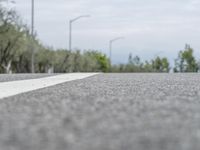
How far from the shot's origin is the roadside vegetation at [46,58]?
61000mm

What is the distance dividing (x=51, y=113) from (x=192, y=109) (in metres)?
2.37

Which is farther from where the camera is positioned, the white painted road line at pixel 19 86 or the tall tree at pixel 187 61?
the tall tree at pixel 187 61

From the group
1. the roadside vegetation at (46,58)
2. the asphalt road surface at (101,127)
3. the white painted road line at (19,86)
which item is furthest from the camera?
the roadside vegetation at (46,58)

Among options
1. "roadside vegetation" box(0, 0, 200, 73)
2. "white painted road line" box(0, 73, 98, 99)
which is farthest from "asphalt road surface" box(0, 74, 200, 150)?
"roadside vegetation" box(0, 0, 200, 73)

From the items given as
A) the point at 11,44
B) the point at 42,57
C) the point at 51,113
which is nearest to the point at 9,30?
the point at 11,44

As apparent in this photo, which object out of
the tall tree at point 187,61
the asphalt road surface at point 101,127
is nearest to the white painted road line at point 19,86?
the asphalt road surface at point 101,127

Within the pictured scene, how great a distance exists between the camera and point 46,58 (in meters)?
78.6

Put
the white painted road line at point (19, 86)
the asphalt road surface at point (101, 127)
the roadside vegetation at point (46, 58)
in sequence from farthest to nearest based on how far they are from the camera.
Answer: the roadside vegetation at point (46, 58) → the white painted road line at point (19, 86) → the asphalt road surface at point (101, 127)

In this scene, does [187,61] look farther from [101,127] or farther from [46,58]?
[101,127]

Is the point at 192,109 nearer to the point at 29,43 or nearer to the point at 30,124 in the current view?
the point at 30,124

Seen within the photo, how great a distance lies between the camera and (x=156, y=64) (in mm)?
99500

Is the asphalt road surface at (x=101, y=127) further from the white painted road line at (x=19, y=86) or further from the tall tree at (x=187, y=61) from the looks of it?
the tall tree at (x=187, y=61)

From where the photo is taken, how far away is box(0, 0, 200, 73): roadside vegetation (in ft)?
200

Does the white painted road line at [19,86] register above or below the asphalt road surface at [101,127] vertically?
below
